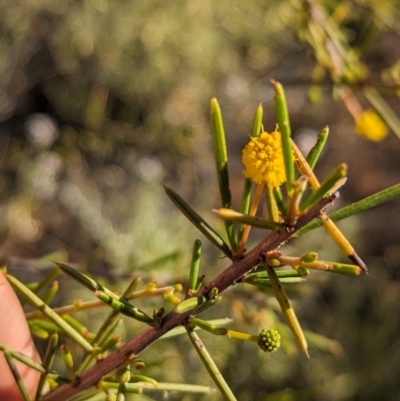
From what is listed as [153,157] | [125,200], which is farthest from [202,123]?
[125,200]

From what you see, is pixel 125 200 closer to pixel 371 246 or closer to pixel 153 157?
pixel 153 157

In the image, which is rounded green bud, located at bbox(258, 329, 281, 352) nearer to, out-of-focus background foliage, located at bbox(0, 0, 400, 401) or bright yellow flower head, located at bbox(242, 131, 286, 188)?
bright yellow flower head, located at bbox(242, 131, 286, 188)

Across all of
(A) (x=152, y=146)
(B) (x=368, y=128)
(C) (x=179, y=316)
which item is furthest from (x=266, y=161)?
(A) (x=152, y=146)

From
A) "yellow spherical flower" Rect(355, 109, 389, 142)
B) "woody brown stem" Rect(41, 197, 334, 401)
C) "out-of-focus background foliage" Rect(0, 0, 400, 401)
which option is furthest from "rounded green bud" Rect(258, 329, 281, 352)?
"out-of-focus background foliage" Rect(0, 0, 400, 401)

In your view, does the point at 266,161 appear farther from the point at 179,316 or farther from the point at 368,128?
the point at 368,128

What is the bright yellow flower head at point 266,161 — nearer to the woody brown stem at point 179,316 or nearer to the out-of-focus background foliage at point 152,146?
the woody brown stem at point 179,316

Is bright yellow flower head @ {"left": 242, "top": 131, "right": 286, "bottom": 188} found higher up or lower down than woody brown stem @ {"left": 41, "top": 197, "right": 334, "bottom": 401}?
→ higher up
